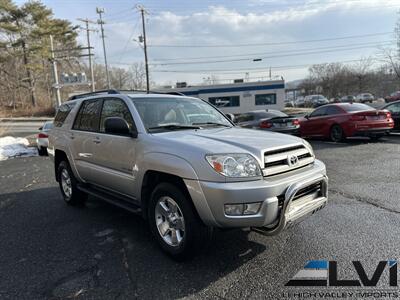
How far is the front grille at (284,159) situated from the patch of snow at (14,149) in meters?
12.9

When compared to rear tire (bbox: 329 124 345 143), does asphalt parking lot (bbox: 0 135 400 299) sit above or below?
below

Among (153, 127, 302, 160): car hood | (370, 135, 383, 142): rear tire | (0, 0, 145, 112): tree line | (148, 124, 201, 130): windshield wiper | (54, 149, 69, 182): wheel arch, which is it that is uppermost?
(0, 0, 145, 112): tree line

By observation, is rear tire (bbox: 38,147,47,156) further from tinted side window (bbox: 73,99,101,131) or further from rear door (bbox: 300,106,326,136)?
rear door (bbox: 300,106,326,136)

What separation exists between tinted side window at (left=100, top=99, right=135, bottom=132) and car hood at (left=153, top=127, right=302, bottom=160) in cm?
64

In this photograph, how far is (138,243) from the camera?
4.11m

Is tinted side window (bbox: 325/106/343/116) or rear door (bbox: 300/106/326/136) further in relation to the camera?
rear door (bbox: 300/106/326/136)

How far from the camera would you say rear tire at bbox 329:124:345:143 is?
1190cm

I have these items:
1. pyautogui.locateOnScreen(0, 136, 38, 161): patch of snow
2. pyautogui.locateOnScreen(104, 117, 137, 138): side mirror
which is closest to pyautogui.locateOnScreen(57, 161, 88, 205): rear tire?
pyautogui.locateOnScreen(104, 117, 137, 138): side mirror

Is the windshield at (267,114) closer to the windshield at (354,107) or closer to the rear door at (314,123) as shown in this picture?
the rear door at (314,123)

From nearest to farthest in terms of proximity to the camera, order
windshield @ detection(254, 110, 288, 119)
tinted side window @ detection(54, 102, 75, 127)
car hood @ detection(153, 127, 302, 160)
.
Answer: car hood @ detection(153, 127, 302, 160)
tinted side window @ detection(54, 102, 75, 127)
windshield @ detection(254, 110, 288, 119)

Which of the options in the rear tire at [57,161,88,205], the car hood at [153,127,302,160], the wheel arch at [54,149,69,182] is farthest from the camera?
the wheel arch at [54,149,69,182]

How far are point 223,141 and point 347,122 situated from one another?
9471mm
